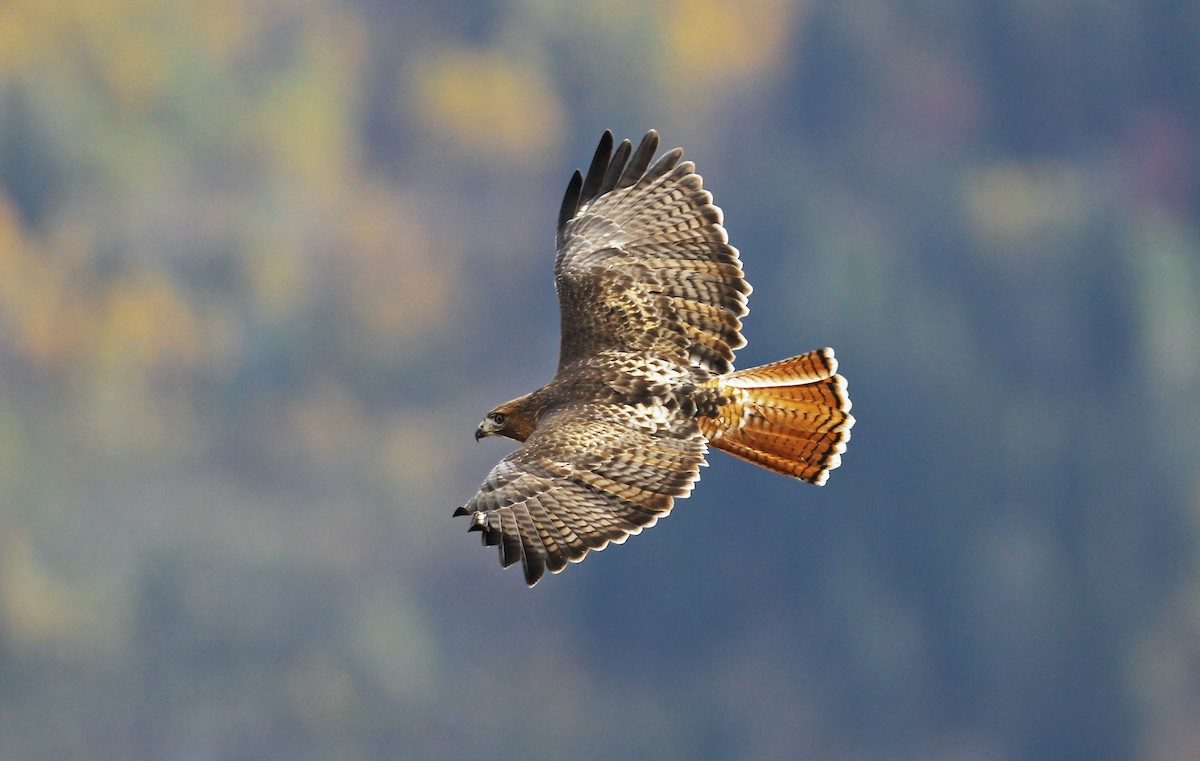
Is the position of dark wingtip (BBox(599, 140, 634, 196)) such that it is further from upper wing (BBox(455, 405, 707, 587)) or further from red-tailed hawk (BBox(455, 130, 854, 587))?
upper wing (BBox(455, 405, 707, 587))

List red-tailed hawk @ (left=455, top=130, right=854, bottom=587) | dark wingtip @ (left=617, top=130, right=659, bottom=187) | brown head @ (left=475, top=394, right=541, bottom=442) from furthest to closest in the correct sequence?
1. dark wingtip @ (left=617, top=130, right=659, bottom=187)
2. brown head @ (left=475, top=394, right=541, bottom=442)
3. red-tailed hawk @ (left=455, top=130, right=854, bottom=587)

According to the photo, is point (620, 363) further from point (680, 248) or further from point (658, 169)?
point (658, 169)

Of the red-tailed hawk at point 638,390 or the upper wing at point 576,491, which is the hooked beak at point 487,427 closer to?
the red-tailed hawk at point 638,390

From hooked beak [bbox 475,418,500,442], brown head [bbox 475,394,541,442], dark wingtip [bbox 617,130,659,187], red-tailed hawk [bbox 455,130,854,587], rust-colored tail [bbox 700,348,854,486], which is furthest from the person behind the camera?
dark wingtip [bbox 617,130,659,187]

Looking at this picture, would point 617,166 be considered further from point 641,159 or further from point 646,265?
point 646,265

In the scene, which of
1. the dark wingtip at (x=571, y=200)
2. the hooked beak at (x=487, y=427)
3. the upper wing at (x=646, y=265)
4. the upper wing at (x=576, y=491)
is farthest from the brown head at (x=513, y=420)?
the dark wingtip at (x=571, y=200)

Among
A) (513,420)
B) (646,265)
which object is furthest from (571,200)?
(513,420)

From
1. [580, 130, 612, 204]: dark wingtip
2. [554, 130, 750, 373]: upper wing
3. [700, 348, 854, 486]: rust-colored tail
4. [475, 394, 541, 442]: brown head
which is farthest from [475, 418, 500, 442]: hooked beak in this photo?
[580, 130, 612, 204]: dark wingtip
